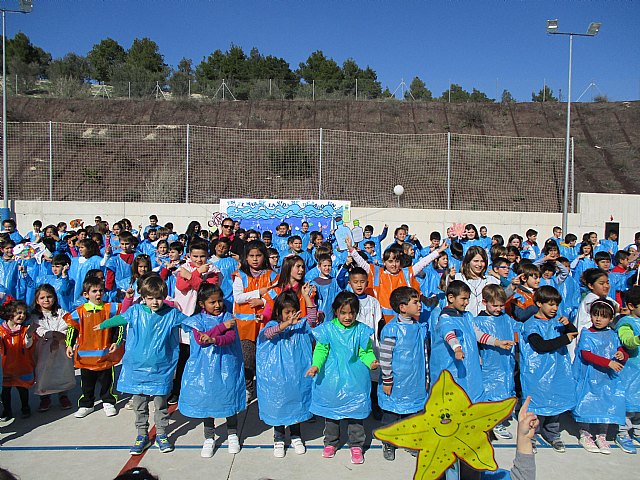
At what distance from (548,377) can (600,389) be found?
0.47 m

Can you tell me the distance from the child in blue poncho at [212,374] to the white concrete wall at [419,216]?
11.5 meters

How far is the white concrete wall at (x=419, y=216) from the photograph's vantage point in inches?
614

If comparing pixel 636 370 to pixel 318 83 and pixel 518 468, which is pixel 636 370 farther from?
pixel 318 83

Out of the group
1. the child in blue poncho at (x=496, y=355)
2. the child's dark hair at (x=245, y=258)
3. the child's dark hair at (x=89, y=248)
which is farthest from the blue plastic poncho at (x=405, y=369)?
the child's dark hair at (x=89, y=248)

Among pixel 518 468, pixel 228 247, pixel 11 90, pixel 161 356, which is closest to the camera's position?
pixel 518 468

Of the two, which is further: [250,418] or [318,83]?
[318,83]

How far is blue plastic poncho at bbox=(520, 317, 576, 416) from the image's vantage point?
14.9ft

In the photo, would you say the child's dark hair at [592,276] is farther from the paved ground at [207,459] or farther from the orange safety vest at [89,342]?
the orange safety vest at [89,342]

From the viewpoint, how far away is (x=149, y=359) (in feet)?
14.7

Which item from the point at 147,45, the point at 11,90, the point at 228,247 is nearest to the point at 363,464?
the point at 228,247

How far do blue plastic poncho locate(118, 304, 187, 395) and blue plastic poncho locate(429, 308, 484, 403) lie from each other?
215 centimetres

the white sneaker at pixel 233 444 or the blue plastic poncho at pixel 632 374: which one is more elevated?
the blue plastic poncho at pixel 632 374

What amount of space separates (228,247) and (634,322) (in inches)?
173

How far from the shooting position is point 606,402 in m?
4.59
